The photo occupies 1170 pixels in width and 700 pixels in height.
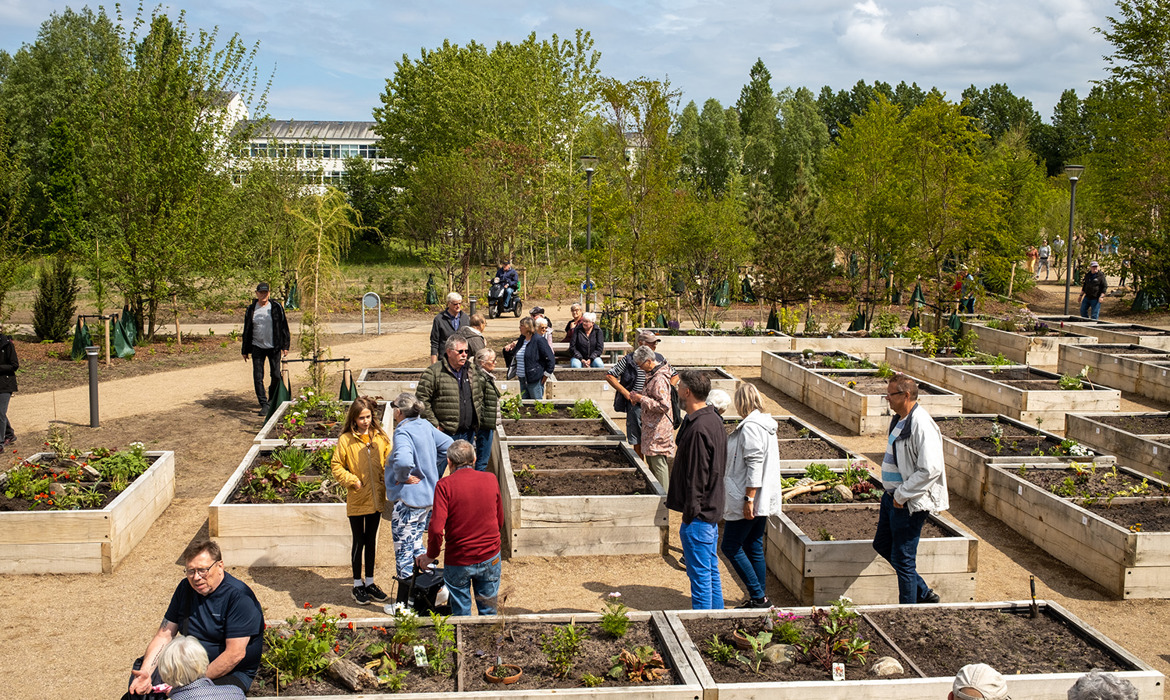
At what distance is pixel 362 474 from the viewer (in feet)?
21.7

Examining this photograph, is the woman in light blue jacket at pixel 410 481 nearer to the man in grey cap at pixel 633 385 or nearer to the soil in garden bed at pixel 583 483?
the soil in garden bed at pixel 583 483

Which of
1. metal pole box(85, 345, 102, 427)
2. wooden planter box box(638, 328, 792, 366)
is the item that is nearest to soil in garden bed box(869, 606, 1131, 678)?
metal pole box(85, 345, 102, 427)

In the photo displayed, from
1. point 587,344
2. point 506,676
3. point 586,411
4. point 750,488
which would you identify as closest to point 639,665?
point 506,676

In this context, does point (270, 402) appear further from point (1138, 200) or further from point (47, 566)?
point (1138, 200)

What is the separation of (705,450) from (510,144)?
26.9m

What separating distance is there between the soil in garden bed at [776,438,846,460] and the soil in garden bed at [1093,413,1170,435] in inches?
152

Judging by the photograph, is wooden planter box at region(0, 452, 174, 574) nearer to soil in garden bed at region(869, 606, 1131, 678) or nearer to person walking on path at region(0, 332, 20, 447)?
person walking on path at region(0, 332, 20, 447)

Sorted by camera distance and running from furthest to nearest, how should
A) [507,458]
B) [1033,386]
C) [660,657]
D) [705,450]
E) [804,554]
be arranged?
[1033,386] < [507,458] < [804,554] < [705,450] < [660,657]

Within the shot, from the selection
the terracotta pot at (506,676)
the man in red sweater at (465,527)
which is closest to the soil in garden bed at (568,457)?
the man in red sweater at (465,527)

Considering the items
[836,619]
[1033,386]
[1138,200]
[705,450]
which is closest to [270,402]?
[705,450]

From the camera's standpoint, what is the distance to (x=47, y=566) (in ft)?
24.2

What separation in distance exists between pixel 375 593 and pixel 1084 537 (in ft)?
19.0

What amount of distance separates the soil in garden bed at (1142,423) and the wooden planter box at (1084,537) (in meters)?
2.38

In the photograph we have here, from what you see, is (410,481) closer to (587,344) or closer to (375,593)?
(375,593)
